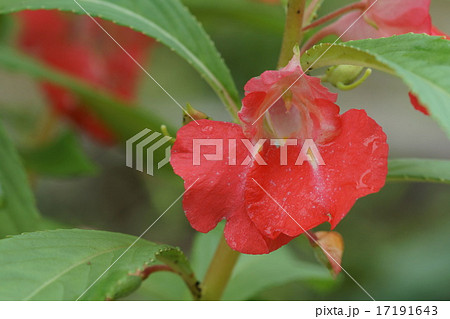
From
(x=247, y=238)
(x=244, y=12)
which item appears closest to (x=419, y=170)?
(x=247, y=238)

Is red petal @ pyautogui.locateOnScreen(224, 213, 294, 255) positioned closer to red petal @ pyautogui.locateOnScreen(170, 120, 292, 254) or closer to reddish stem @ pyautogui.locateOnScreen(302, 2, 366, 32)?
red petal @ pyautogui.locateOnScreen(170, 120, 292, 254)

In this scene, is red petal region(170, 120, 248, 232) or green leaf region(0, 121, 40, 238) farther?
green leaf region(0, 121, 40, 238)

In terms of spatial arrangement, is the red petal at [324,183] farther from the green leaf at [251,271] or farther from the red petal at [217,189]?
the green leaf at [251,271]

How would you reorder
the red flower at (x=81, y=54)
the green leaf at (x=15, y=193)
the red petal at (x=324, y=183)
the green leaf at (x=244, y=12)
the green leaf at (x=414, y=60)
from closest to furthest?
the green leaf at (x=414, y=60) → the red petal at (x=324, y=183) → the green leaf at (x=15, y=193) → the green leaf at (x=244, y=12) → the red flower at (x=81, y=54)

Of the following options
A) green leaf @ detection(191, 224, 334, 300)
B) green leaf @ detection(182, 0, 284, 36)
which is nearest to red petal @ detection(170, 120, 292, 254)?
green leaf @ detection(191, 224, 334, 300)

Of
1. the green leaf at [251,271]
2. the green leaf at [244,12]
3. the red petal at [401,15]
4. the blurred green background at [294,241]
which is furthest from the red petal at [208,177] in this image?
the green leaf at [244,12]

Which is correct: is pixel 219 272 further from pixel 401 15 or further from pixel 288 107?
pixel 401 15
